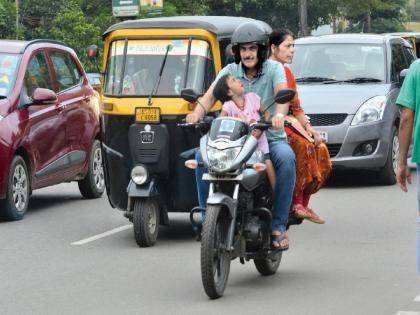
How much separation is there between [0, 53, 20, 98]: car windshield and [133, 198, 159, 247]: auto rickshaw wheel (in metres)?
2.78

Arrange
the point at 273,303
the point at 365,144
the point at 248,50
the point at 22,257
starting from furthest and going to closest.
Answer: the point at 365,144
the point at 22,257
the point at 248,50
the point at 273,303

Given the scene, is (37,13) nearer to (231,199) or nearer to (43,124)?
(43,124)

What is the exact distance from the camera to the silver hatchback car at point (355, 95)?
1627 cm

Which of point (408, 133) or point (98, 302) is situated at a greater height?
point (408, 133)

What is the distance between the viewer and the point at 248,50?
9.15 meters

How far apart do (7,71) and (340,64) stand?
18.2 ft

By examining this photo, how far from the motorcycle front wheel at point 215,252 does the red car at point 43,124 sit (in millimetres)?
4776

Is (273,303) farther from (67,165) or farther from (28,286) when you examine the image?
(67,165)

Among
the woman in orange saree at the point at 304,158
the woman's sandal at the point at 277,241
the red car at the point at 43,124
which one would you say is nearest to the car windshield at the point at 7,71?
the red car at the point at 43,124

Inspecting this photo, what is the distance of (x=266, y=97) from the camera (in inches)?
367

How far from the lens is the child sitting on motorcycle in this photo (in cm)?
905

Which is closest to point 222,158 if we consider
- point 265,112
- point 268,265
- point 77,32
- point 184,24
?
point 265,112

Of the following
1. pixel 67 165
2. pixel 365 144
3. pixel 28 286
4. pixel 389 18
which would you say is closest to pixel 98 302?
pixel 28 286

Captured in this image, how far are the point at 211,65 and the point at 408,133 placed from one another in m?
4.71
